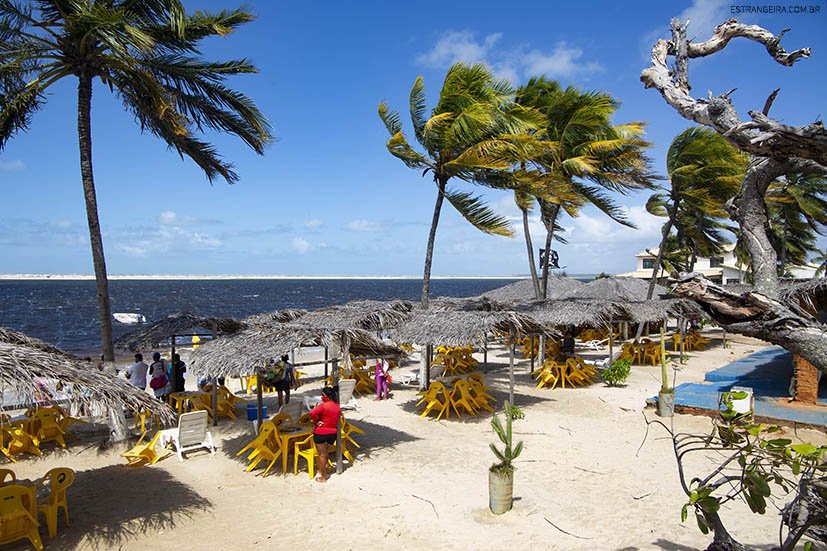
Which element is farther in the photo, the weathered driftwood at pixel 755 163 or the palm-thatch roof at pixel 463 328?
the palm-thatch roof at pixel 463 328

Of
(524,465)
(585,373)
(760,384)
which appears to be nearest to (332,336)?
(524,465)

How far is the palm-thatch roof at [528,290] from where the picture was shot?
78.5 ft

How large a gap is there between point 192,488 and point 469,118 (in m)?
9.30

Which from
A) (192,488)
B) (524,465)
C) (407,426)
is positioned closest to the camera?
(192,488)

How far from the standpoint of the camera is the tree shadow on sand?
18.1ft

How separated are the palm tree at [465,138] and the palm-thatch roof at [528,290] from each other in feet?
34.0

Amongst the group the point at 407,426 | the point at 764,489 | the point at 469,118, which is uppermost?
the point at 469,118

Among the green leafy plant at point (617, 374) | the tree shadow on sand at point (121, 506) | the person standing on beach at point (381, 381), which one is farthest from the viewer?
the green leafy plant at point (617, 374)

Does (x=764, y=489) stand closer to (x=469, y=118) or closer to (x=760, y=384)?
(x=469, y=118)

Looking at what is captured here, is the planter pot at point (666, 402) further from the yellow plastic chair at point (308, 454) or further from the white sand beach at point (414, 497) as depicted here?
the yellow plastic chair at point (308, 454)

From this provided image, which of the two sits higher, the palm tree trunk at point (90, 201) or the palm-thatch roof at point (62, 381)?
the palm tree trunk at point (90, 201)

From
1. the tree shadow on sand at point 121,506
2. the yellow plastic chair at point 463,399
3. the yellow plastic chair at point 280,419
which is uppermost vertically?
the yellow plastic chair at point 280,419

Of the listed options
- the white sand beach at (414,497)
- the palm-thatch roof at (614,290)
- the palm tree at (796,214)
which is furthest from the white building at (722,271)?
the white sand beach at (414,497)

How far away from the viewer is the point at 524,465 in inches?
Result: 302
